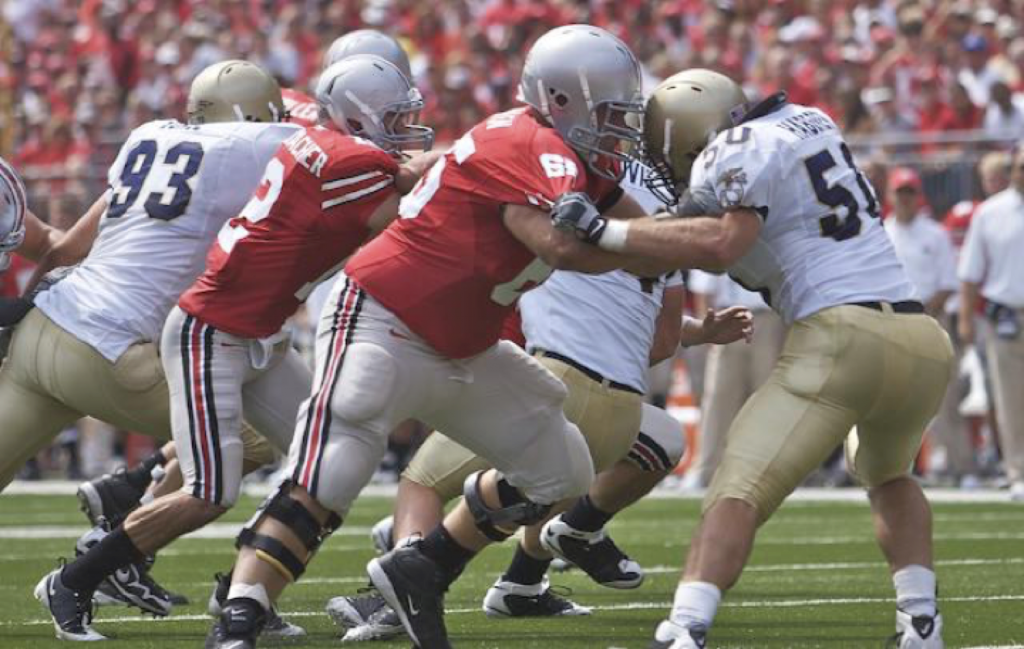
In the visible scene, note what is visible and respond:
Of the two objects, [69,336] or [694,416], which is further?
[694,416]

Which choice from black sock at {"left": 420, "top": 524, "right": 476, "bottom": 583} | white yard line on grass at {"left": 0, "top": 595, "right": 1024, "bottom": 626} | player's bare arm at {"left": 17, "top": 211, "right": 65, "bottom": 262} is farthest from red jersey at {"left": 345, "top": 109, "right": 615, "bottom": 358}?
player's bare arm at {"left": 17, "top": 211, "right": 65, "bottom": 262}

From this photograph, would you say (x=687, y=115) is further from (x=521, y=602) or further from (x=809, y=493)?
(x=809, y=493)

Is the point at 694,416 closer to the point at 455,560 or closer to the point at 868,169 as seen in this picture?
the point at 868,169

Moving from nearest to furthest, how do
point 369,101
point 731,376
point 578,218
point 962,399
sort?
point 578,218, point 369,101, point 731,376, point 962,399

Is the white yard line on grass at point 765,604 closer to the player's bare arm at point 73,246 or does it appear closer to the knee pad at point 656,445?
the knee pad at point 656,445

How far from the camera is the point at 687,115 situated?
18.3 ft

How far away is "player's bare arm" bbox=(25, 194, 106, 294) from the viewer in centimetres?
698

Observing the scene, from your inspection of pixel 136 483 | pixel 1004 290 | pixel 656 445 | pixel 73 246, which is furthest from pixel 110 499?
pixel 1004 290

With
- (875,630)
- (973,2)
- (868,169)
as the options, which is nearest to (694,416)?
(868,169)

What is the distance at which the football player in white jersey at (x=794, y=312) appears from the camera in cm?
514

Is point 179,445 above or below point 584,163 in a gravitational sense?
below

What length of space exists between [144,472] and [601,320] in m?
1.71

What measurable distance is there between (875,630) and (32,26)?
15.9m

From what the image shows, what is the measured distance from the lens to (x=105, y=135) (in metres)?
16.6
